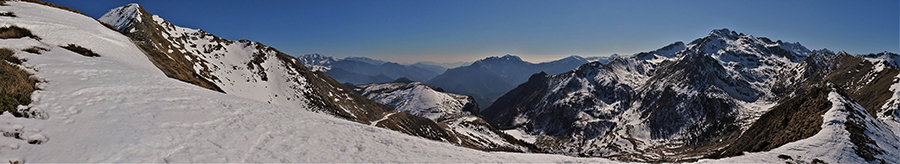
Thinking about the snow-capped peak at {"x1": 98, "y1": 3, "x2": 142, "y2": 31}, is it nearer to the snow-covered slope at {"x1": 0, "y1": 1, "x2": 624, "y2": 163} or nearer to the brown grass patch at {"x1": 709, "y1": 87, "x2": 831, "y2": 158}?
the snow-covered slope at {"x1": 0, "y1": 1, "x2": 624, "y2": 163}

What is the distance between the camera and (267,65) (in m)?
147

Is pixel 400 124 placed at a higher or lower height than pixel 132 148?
lower

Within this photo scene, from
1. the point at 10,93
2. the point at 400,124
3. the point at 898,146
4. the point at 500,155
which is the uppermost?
the point at 898,146

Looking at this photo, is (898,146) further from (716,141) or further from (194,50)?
(716,141)

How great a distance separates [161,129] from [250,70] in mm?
134106

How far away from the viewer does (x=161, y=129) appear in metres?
16.4

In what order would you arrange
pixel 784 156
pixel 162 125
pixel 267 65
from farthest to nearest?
1. pixel 267 65
2. pixel 784 156
3. pixel 162 125

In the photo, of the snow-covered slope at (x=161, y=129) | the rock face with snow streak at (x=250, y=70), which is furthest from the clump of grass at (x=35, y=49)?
the rock face with snow streak at (x=250, y=70)

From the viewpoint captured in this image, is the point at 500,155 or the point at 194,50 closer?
the point at 500,155

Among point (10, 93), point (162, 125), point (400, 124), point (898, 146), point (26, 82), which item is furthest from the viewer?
point (400, 124)

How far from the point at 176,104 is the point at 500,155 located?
24813 millimetres

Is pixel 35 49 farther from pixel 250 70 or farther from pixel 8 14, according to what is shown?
pixel 250 70

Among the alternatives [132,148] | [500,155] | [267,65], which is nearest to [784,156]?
[500,155]

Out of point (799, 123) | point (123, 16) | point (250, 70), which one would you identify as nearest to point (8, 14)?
point (123, 16)
